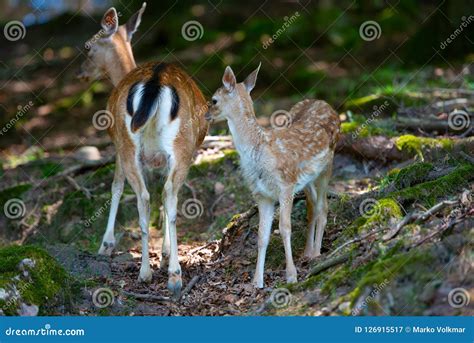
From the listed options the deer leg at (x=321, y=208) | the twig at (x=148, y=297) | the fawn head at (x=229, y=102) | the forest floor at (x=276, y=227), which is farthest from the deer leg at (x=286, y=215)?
the twig at (x=148, y=297)

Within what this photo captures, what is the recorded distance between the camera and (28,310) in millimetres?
6836

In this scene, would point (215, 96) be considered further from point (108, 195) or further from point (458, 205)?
point (108, 195)

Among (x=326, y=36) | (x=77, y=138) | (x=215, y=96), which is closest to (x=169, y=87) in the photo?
(x=215, y=96)

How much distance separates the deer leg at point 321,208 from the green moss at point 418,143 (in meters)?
1.85

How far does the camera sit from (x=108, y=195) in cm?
1104

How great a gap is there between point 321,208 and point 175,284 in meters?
1.64

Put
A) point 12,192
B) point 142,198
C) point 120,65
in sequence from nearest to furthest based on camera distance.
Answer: point 142,198
point 120,65
point 12,192

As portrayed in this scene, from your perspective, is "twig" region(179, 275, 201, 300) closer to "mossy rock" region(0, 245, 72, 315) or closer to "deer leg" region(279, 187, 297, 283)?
"deer leg" region(279, 187, 297, 283)

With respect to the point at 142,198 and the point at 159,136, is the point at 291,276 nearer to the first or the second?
the point at 142,198

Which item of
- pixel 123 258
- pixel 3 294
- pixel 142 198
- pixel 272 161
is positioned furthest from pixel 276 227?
pixel 3 294

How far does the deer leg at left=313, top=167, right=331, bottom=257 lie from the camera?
27.4 feet

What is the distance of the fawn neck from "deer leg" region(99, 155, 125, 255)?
134 cm

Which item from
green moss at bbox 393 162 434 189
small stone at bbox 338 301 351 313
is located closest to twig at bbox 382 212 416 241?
small stone at bbox 338 301 351 313

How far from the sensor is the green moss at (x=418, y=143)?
389 inches
